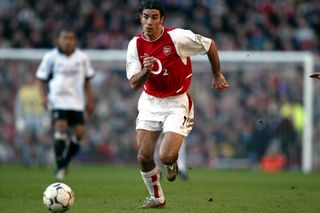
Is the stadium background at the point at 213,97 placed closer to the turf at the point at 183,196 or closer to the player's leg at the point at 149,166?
the turf at the point at 183,196

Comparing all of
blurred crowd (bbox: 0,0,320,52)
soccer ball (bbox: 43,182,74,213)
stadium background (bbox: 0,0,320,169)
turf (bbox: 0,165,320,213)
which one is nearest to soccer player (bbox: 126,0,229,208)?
turf (bbox: 0,165,320,213)

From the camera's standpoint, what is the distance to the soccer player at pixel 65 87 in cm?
1583

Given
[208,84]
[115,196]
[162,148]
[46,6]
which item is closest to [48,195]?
[162,148]

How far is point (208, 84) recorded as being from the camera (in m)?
22.8

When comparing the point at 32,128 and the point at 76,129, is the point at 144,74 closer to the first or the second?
the point at 76,129

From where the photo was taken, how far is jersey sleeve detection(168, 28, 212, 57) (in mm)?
10062

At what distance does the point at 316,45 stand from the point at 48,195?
18.2 metres

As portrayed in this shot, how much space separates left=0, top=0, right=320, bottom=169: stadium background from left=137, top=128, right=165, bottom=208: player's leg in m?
10.4

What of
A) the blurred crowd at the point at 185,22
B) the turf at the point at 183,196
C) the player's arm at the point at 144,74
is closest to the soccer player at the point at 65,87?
the turf at the point at 183,196

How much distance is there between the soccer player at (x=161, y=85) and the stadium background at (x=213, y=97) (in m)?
10.3

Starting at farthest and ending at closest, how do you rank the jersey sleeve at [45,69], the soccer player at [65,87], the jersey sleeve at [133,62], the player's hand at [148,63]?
the jersey sleeve at [45,69] → the soccer player at [65,87] → the jersey sleeve at [133,62] → the player's hand at [148,63]

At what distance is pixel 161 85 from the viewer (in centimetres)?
1007

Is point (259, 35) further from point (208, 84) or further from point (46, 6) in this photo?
point (46, 6)

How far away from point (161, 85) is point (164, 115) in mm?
347
